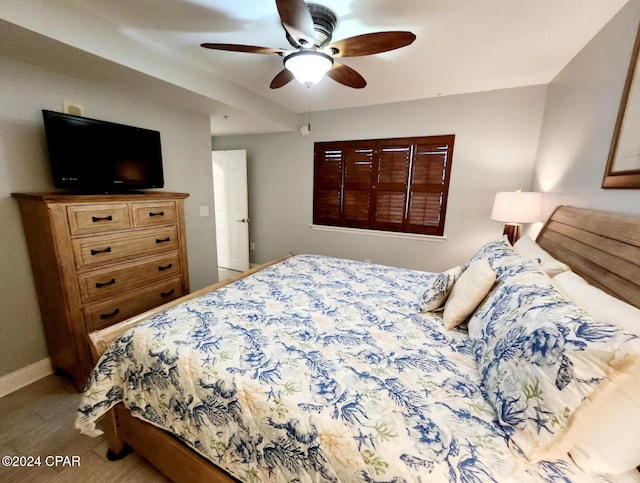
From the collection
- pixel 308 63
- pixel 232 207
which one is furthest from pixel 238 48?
pixel 232 207

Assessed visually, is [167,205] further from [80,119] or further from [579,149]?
[579,149]

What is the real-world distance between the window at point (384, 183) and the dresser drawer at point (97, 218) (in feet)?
8.01

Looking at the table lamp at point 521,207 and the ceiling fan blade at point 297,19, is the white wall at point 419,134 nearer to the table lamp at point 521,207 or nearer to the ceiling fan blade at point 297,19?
the table lamp at point 521,207

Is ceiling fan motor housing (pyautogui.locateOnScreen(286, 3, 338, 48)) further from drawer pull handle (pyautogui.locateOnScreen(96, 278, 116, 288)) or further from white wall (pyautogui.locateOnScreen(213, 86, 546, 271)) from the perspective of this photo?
drawer pull handle (pyautogui.locateOnScreen(96, 278, 116, 288))

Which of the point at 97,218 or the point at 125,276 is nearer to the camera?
the point at 97,218

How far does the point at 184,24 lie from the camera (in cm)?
172

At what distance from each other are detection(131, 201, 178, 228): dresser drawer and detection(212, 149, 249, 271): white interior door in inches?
72.2

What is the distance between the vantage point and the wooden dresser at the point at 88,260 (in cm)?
166

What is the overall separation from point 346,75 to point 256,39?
0.71 metres

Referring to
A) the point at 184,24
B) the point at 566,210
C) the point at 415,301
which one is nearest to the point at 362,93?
the point at 184,24

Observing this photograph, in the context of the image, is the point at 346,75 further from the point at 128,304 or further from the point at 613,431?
the point at 128,304

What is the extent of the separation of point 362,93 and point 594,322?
2.90 metres

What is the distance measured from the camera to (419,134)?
10.4 ft

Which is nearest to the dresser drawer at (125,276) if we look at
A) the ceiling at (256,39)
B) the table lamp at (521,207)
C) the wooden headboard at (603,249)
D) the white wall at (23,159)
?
the white wall at (23,159)
